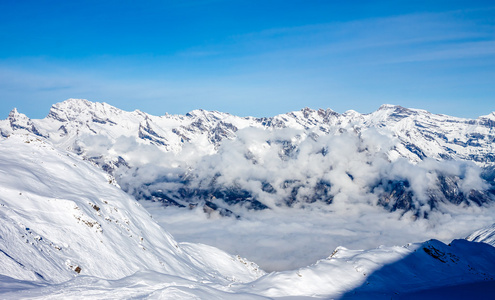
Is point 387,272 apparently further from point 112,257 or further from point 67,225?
point 67,225

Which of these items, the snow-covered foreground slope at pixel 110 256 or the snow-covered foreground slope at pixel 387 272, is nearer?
the snow-covered foreground slope at pixel 110 256

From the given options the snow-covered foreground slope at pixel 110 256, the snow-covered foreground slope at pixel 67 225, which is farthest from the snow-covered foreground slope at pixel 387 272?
the snow-covered foreground slope at pixel 67 225

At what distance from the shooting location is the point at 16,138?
6141 centimetres

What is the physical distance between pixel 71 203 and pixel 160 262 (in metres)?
15.9

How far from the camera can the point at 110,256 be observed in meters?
45.0

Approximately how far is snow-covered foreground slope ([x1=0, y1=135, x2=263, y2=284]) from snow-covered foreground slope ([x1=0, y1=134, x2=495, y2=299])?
0.13 metres

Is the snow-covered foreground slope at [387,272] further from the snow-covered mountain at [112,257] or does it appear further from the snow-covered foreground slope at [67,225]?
the snow-covered foreground slope at [67,225]

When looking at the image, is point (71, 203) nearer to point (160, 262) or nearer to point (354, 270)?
point (160, 262)

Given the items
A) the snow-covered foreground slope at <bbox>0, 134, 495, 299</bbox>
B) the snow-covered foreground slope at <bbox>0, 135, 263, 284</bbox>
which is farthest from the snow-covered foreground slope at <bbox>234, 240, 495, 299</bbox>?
the snow-covered foreground slope at <bbox>0, 135, 263, 284</bbox>

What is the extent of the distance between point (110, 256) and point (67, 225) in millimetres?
6156

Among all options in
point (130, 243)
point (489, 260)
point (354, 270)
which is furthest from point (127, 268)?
point (489, 260)

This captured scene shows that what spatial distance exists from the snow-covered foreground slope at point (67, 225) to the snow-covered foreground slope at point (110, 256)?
0.44ft

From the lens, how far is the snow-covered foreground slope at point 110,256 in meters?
28.5

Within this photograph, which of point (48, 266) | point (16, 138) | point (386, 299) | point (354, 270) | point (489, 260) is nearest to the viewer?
point (48, 266)
